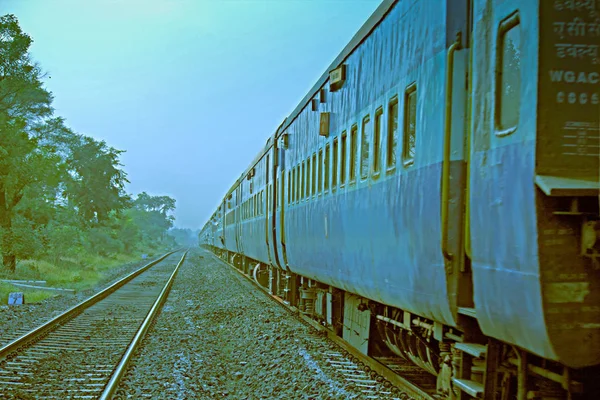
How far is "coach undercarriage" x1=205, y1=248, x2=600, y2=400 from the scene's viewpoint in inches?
154

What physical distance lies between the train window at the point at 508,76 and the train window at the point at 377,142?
2547 millimetres

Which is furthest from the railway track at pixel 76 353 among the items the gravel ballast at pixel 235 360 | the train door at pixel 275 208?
the train door at pixel 275 208

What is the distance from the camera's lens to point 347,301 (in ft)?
30.0

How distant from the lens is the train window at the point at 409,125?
5.42 metres

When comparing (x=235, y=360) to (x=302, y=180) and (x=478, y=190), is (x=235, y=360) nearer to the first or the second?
(x=302, y=180)

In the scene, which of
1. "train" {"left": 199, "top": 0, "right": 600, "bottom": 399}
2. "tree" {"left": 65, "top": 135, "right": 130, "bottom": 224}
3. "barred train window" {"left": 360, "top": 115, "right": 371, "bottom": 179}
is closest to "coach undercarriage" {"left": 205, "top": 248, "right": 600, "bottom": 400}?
"train" {"left": 199, "top": 0, "right": 600, "bottom": 399}

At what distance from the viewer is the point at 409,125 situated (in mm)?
5594

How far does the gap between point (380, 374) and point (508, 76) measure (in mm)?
4665

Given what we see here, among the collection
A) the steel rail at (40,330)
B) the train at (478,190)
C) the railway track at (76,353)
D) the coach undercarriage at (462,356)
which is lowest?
the railway track at (76,353)

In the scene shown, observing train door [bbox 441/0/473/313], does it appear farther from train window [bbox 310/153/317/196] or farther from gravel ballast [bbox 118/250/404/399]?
train window [bbox 310/153/317/196]

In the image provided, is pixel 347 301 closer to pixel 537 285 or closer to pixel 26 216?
pixel 537 285

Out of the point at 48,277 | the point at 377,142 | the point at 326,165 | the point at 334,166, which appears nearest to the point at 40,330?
the point at 326,165

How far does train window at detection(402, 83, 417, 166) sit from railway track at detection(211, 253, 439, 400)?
2077 millimetres

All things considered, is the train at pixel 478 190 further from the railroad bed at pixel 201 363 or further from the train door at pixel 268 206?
the train door at pixel 268 206
